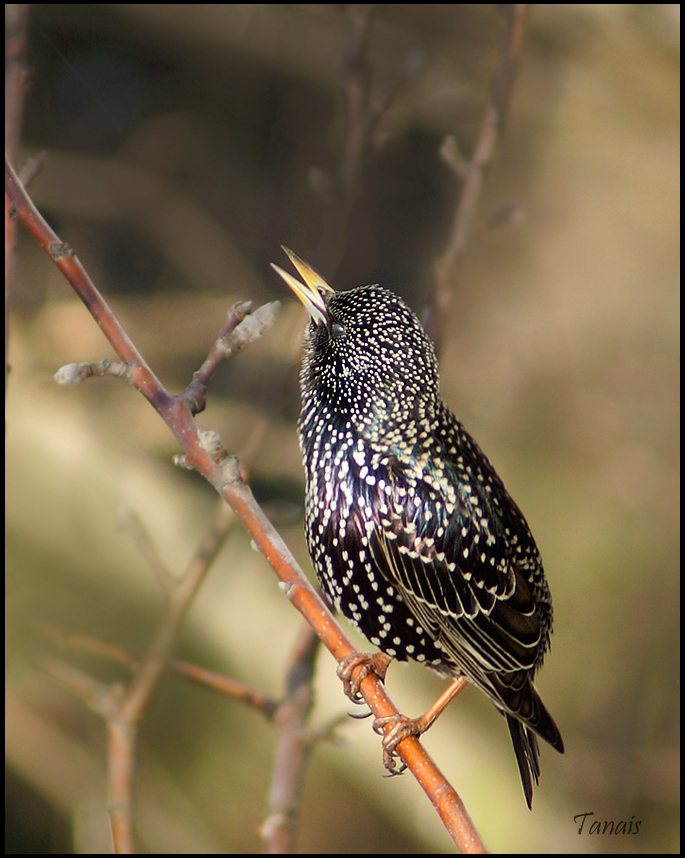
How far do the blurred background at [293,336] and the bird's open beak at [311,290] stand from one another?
6.4 inches

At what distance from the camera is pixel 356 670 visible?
2.66 ft

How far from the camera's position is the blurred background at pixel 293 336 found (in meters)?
1.04

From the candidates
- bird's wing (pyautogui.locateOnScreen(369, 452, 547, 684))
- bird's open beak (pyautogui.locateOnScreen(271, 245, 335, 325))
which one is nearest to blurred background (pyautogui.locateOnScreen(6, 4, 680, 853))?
bird's open beak (pyautogui.locateOnScreen(271, 245, 335, 325))

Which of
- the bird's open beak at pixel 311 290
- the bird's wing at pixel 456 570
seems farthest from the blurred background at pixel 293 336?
the bird's wing at pixel 456 570

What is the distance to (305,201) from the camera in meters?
1.05

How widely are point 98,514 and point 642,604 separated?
1224mm

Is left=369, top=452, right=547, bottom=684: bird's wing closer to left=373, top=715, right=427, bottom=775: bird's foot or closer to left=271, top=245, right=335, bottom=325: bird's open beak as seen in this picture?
left=373, top=715, right=427, bottom=775: bird's foot

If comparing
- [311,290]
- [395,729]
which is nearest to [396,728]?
[395,729]

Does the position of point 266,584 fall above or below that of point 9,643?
above

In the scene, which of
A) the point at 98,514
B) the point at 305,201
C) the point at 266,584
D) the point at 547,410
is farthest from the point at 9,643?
the point at 547,410

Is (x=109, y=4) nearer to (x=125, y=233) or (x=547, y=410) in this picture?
(x=125, y=233)

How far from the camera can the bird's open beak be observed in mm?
686

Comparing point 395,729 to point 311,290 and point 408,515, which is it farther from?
point 311,290

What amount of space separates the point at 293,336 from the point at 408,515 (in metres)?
0.37
